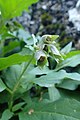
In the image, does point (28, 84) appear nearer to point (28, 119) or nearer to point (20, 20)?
point (28, 119)

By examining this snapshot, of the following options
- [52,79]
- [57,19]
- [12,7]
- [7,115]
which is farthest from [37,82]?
[57,19]

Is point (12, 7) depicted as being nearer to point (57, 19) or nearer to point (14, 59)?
point (14, 59)

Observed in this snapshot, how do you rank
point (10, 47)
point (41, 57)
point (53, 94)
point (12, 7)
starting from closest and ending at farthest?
1. point (41, 57)
2. point (53, 94)
3. point (12, 7)
4. point (10, 47)

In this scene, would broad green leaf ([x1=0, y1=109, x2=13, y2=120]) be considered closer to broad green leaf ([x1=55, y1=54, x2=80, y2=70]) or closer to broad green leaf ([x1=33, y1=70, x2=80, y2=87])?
broad green leaf ([x1=33, y1=70, x2=80, y2=87])

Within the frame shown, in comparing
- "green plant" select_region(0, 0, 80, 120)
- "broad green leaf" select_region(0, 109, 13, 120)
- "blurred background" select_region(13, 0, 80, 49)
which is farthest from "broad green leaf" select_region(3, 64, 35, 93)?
"blurred background" select_region(13, 0, 80, 49)

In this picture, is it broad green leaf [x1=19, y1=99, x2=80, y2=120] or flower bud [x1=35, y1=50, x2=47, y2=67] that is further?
broad green leaf [x1=19, y1=99, x2=80, y2=120]

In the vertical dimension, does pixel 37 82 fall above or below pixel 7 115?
above

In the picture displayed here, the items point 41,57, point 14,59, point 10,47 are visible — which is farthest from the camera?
point 10,47
